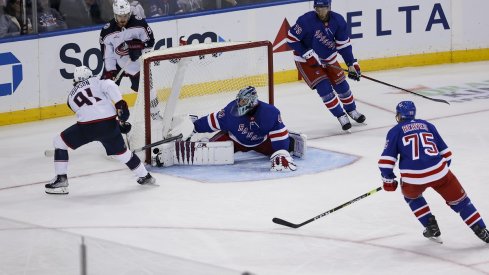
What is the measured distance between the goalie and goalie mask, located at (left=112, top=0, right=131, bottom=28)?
1132 millimetres

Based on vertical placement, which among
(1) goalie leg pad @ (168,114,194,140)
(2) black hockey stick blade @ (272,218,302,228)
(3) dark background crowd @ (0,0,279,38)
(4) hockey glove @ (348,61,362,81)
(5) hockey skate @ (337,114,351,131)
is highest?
(3) dark background crowd @ (0,0,279,38)

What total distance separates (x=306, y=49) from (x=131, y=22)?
1.40 m

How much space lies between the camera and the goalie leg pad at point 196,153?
9570mm

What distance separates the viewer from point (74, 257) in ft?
18.2

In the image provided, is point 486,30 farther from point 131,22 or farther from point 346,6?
point 131,22

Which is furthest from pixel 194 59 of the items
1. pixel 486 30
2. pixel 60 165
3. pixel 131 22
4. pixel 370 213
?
pixel 486 30

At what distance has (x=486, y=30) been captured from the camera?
44.3 feet

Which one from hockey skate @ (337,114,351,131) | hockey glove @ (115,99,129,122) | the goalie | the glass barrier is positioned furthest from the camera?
hockey skate @ (337,114,351,131)

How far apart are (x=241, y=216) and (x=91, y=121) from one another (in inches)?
49.9

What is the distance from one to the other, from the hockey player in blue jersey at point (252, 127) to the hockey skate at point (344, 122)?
3.69ft

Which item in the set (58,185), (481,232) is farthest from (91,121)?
(481,232)

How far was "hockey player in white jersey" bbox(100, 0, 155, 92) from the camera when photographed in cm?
1034

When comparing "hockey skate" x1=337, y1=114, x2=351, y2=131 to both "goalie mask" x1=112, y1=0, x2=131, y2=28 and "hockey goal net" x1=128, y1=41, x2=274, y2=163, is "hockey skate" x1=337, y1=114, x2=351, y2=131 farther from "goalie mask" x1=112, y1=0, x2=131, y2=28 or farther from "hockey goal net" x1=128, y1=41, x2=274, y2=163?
"goalie mask" x1=112, y1=0, x2=131, y2=28

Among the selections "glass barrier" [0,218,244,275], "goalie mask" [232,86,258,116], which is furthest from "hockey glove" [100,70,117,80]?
"glass barrier" [0,218,244,275]
